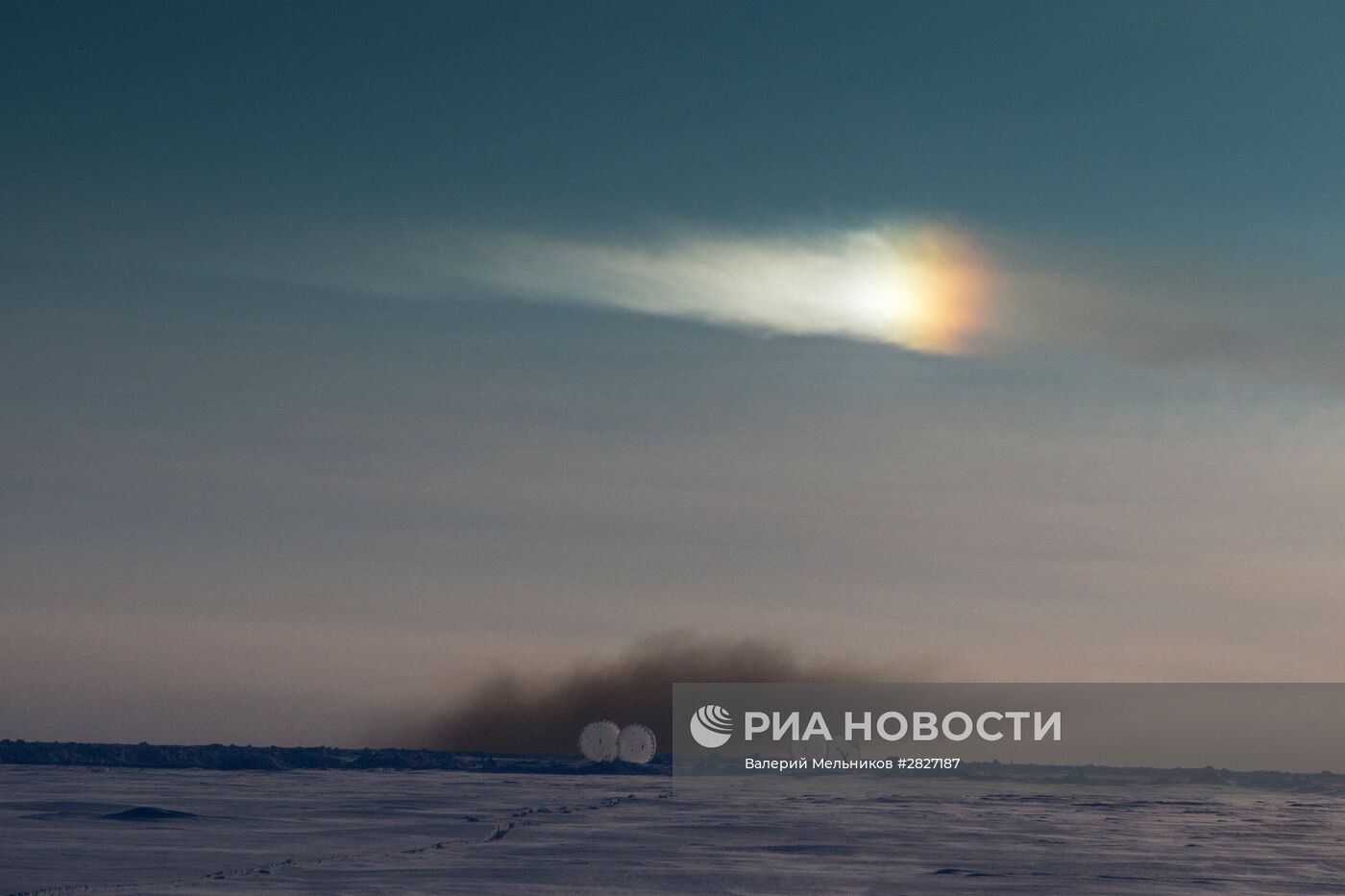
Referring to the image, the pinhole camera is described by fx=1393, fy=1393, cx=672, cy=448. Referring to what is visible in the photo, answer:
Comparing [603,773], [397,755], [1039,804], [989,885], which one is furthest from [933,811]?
[397,755]

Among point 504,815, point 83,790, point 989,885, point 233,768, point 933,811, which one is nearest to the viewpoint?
point 989,885

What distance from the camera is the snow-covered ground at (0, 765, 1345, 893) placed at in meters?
31.3

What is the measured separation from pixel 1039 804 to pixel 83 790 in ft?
159

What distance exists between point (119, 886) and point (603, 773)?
95.2m

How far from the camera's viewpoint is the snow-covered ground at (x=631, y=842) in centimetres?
3128

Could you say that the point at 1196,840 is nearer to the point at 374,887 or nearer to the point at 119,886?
the point at 374,887

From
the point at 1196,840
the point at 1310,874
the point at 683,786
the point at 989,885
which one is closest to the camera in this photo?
the point at 989,885

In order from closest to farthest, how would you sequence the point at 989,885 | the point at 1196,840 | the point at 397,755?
1. the point at 989,885
2. the point at 1196,840
3. the point at 397,755

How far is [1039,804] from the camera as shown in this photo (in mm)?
73000

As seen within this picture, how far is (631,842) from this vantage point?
4150cm

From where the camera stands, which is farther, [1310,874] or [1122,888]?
[1310,874]

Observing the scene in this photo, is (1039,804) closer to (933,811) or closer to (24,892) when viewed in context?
(933,811)

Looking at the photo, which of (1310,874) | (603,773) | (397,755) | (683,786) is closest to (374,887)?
(1310,874)

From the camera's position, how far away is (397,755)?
147375mm
